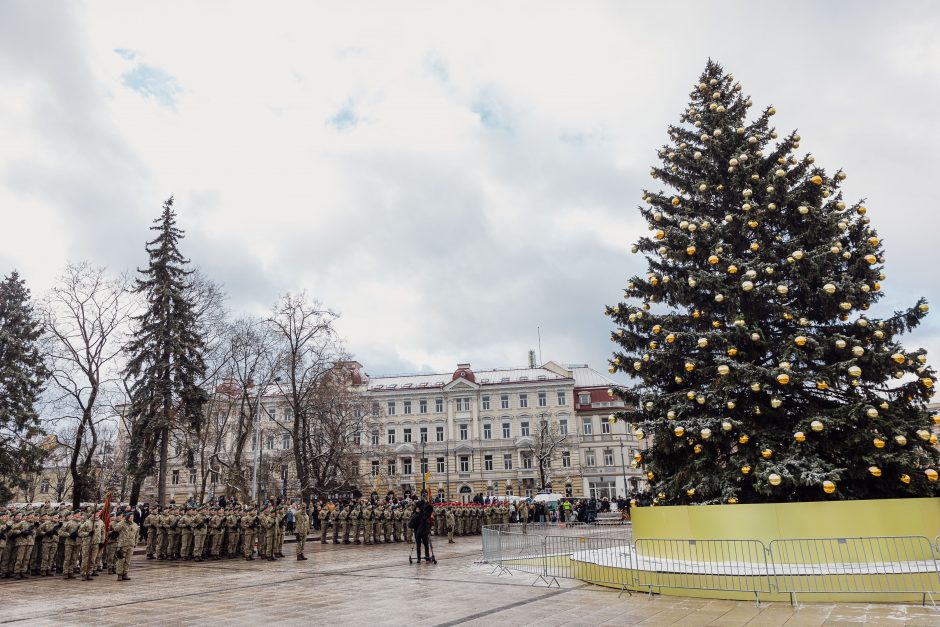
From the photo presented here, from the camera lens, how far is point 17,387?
29.1 metres

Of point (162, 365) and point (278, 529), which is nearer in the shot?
point (278, 529)

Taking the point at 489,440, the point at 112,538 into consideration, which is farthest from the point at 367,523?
the point at 489,440

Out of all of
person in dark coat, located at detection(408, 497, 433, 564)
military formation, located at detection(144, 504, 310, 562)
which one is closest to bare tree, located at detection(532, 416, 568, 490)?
A: military formation, located at detection(144, 504, 310, 562)

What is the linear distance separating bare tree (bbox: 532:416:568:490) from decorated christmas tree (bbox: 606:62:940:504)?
4654 cm

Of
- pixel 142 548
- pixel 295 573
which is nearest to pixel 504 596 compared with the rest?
pixel 295 573

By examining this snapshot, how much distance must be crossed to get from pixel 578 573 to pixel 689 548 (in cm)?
244

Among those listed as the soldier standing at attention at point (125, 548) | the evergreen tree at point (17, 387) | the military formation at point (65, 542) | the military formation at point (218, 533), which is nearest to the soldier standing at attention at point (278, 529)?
the military formation at point (218, 533)

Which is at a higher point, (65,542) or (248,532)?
(65,542)

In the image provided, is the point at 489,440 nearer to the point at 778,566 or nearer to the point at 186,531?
the point at 186,531

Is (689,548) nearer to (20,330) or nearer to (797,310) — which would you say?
(797,310)

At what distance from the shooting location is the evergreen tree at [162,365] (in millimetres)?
28562

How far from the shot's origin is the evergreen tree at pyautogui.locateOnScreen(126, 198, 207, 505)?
28562mm

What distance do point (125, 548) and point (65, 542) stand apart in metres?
2.24

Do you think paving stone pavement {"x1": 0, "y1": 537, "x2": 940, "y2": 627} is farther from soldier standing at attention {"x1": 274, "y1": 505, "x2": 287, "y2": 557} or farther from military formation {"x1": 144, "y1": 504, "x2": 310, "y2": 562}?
soldier standing at attention {"x1": 274, "y1": 505, "x2": 287, "y2": 557}
